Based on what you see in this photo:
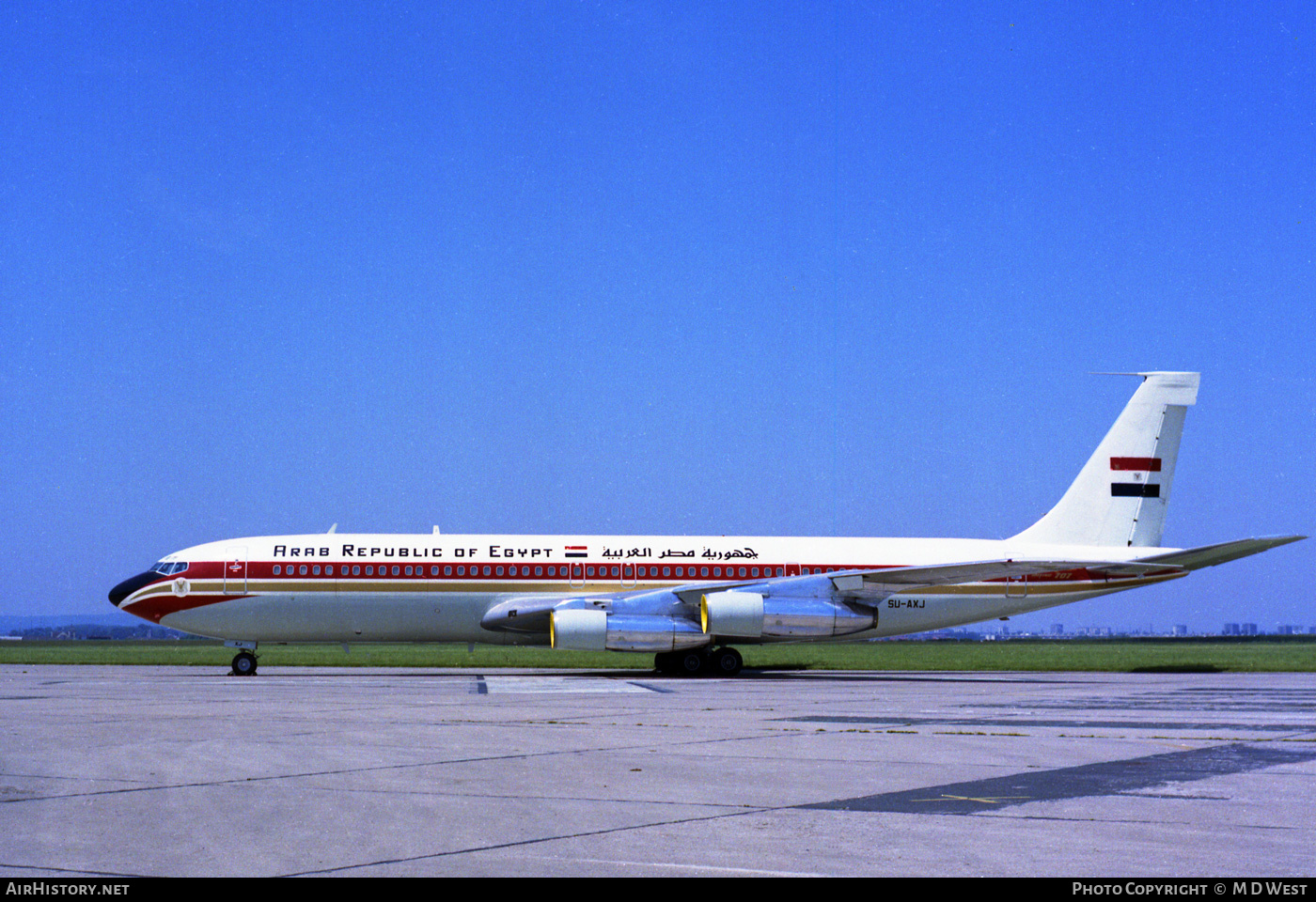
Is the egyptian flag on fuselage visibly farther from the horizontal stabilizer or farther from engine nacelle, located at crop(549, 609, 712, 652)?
engine nacelle, located at crop(549, 609, 712, 652)

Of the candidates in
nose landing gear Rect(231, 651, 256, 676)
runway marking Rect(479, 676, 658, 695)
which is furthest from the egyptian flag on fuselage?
nose landing gear Rect(231, 651, 256, 676)

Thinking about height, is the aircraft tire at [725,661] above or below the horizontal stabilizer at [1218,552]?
below

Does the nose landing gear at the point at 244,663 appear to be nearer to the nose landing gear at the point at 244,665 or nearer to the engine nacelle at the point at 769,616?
the nose landing gear at the point at 244,665

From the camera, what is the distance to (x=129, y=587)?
30484mm

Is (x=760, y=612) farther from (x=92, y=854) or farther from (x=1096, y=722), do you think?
(x=92, y=854)

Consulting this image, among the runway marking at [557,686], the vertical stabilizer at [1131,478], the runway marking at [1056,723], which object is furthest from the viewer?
the vertical stabilizer at [1131,478]

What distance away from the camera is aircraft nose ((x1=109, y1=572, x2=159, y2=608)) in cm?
3033

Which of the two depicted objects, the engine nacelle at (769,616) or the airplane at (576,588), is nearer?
the engine nacelle at (769,616)

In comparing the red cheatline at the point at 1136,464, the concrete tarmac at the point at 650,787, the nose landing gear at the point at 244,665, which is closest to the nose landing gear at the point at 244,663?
the nose landing gear at the point at 244,665

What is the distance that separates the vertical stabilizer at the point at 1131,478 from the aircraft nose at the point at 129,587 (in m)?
23.5

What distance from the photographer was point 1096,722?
631 inches

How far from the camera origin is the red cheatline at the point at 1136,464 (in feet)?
113

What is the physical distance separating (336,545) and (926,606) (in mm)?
15616
